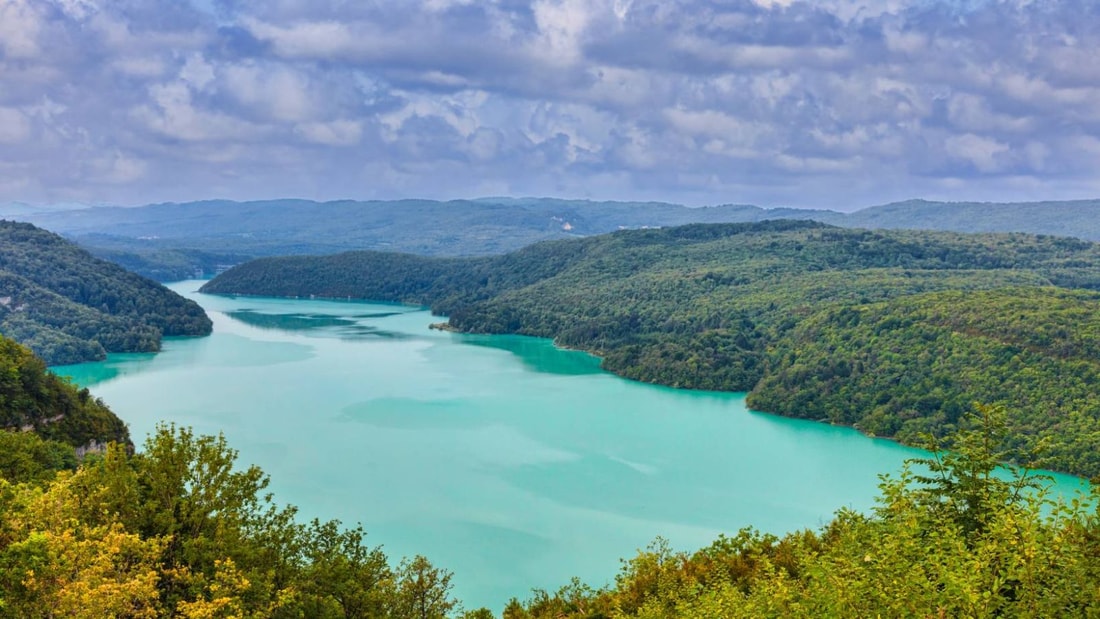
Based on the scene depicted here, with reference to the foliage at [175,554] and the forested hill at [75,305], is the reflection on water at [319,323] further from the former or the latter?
the foliage at [175,554]

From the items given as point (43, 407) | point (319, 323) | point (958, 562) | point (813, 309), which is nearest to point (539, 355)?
point (813, 309)

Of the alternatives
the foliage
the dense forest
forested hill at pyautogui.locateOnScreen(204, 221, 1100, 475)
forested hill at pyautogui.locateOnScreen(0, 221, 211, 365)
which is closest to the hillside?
the dense forest

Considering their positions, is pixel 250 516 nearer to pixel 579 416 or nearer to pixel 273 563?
pixel 273 563

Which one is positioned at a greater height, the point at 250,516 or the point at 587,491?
the point at 250,516

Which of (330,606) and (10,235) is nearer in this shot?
(330,606)

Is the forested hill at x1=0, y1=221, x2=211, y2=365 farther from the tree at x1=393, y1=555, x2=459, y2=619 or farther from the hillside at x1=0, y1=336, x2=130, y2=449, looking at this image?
the tree at x1=393, y1=555, x2=459, y2=619

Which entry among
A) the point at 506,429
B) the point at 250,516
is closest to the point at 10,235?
the point at 506,429

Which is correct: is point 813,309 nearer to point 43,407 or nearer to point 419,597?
point 43,407

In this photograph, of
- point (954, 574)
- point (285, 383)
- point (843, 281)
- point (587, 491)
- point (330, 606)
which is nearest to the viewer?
point (954, 574)
